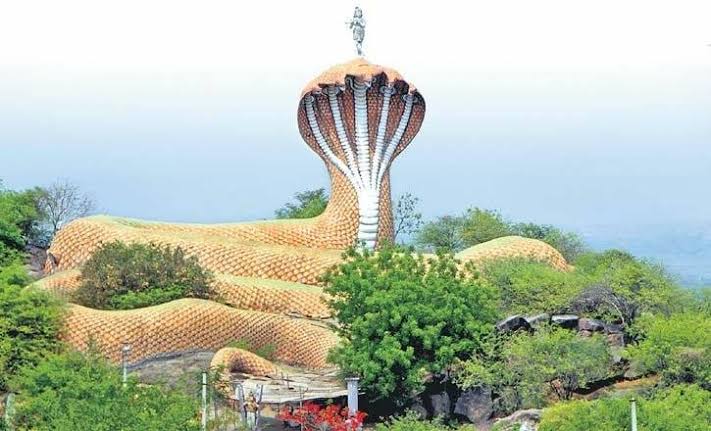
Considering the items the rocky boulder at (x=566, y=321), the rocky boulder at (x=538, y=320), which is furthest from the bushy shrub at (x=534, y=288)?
the rocky boulder at (x=538, y=320)

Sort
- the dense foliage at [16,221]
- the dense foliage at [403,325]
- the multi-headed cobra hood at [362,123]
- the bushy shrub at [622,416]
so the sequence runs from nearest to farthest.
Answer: the bushy shrub at [622,416]
the dense foliage at [403,325]
the multi-headed cobra hood at [362,123]
the dense foliage at [16,221]

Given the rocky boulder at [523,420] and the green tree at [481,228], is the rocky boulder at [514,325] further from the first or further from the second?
the green tree at [481,228]

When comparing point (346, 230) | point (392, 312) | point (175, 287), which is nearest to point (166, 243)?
point (175, 287)

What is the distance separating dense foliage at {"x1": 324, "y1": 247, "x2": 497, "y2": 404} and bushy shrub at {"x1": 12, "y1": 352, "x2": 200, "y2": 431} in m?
3.94

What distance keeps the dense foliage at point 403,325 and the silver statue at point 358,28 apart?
1134cm

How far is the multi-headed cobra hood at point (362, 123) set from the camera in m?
35.8

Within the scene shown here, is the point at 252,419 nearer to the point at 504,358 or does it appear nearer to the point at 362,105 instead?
the point at 504,358

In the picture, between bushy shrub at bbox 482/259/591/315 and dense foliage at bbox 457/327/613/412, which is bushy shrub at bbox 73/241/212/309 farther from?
dense foliage at bbox 457/327/613/412

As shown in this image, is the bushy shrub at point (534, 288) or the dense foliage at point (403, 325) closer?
the dense foliage at point (403, 325)

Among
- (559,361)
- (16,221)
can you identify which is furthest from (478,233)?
(559,361)

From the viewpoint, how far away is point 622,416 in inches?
755

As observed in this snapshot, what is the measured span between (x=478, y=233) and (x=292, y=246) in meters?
8.48

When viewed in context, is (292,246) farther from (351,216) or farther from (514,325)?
(514,325)

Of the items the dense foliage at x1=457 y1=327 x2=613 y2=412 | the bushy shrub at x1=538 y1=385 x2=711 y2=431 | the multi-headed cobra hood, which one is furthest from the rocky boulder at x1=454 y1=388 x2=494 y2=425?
the multi-headed cobra hood
